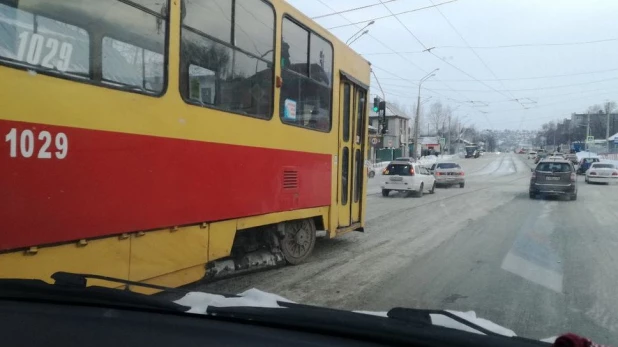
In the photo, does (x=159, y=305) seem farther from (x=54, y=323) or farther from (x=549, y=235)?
(x=549, y=235)

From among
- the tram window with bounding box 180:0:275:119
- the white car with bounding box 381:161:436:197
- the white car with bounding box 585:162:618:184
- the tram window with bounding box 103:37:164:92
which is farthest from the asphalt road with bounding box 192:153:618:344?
the white car with bounding box 585:162:618:184

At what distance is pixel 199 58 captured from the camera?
14.2 ft

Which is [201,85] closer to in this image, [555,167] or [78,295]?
[78,295]

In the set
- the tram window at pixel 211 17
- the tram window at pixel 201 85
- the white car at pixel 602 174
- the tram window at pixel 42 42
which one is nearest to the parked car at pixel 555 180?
the white car at pixel 602 174

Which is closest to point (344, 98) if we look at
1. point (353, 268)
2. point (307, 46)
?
point (307, 46)

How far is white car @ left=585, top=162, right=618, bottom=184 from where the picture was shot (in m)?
30.8

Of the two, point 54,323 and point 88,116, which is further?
point 88,116

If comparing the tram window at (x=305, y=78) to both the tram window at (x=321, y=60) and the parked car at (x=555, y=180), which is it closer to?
the tram window at (x=321, y=60)

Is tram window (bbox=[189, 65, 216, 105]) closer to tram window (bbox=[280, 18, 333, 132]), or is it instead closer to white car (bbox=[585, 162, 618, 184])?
tram window (bbox=[280, 18, 333, 132])

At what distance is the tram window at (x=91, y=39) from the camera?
9.48 ft

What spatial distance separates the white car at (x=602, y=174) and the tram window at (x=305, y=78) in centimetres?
3031

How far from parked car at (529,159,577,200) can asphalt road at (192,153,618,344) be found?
744 cm

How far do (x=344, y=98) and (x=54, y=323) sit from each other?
6.01 metres

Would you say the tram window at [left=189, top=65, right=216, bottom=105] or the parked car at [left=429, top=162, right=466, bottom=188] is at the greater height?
the tram window at [left=189, top=65, right=216, bottom=105]
